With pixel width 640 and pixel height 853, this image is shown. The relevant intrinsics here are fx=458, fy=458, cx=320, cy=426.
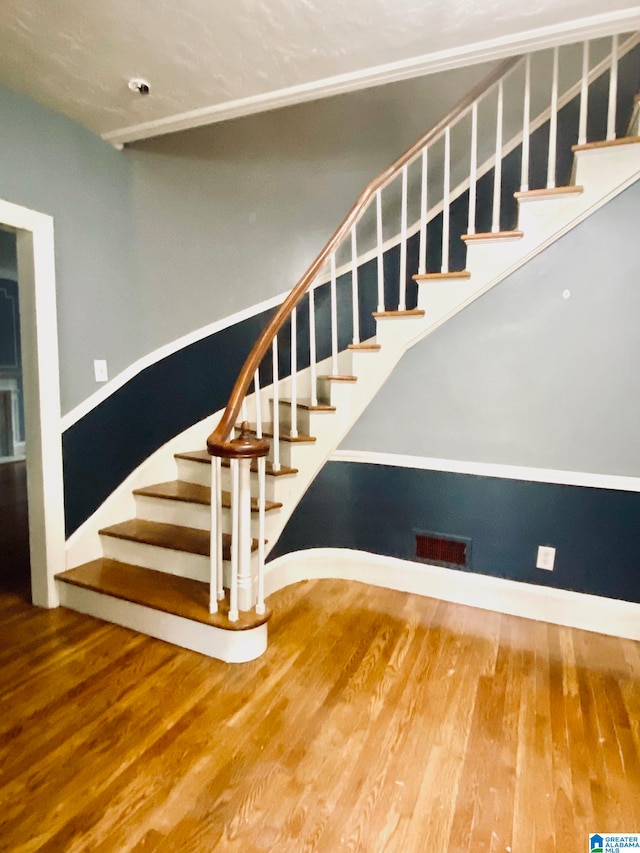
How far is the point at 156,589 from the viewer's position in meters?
2.20

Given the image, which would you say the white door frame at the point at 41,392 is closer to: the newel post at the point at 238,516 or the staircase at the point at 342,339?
the staircase at the point at 342,339

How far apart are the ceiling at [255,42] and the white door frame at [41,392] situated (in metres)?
0.60

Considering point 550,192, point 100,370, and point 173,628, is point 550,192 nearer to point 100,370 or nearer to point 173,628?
point 100,370

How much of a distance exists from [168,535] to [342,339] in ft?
5.57

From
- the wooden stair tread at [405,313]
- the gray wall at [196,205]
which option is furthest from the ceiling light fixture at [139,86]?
the wooden stair tread at [405,313]

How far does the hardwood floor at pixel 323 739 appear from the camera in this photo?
1240mm

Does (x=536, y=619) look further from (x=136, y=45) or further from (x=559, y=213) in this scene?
(x=136, y=45)

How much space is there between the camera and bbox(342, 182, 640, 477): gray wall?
2.06m

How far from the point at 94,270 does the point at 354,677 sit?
2.36 metres

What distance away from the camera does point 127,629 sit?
2166 mm

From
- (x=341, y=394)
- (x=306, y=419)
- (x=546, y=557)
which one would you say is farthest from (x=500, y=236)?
(x=546, y=557)

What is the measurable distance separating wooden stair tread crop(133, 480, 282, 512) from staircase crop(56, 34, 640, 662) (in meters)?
0.01

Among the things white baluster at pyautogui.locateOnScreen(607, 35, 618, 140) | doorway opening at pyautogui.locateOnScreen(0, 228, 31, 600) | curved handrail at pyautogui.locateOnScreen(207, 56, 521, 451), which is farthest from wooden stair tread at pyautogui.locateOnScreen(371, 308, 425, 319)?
doorway opening at pyautogui.locateOnScreen(0, 228, 31, 600)

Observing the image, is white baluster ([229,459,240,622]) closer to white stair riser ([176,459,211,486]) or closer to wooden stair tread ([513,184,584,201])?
white stair riser ([176,459,211,486])
